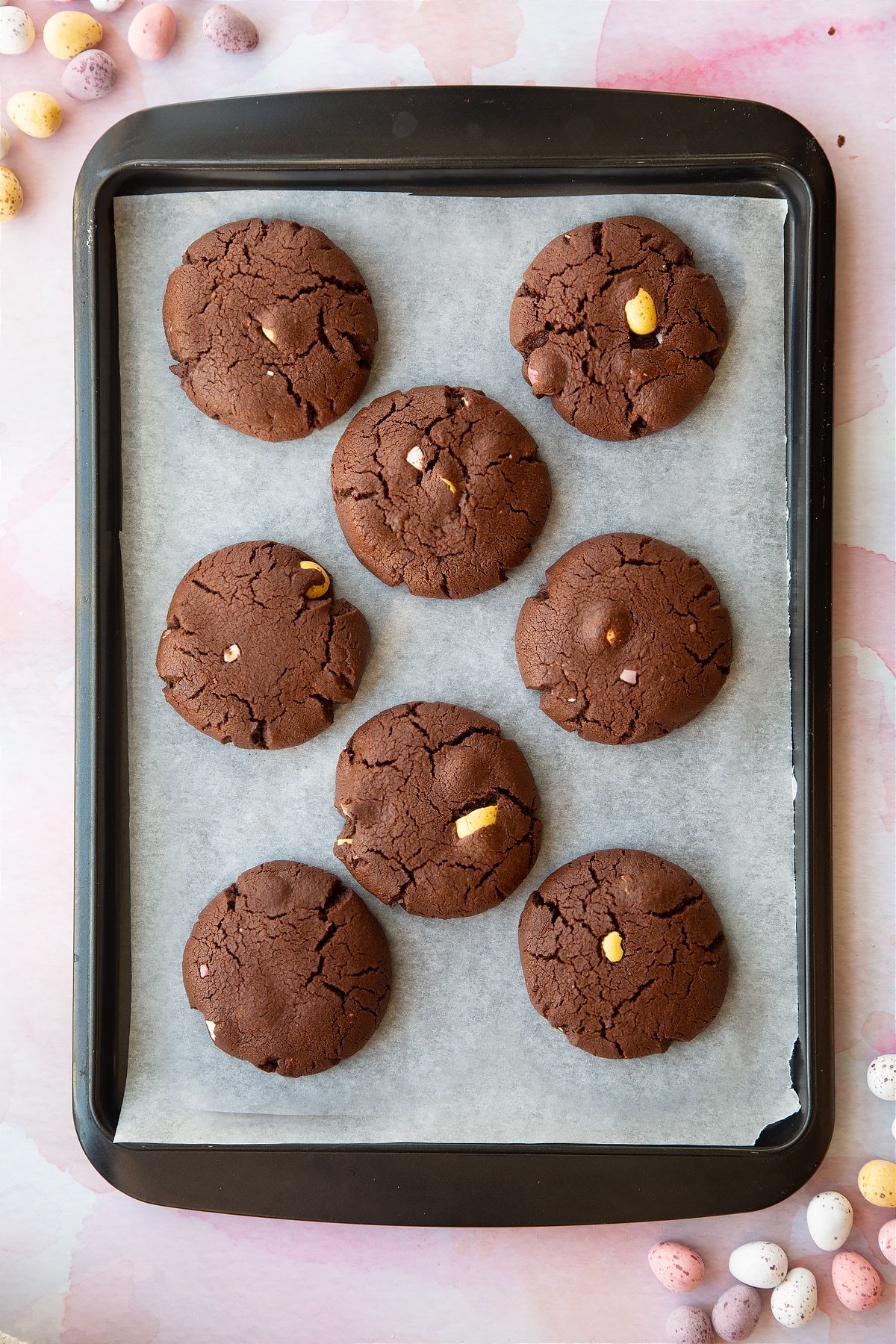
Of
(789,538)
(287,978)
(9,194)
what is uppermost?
(9,194)

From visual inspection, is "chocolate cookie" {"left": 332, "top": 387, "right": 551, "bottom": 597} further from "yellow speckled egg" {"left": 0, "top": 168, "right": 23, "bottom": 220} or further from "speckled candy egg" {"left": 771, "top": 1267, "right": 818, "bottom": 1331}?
"speckled candy egg" {"left": 771, "top": 1267, "right": 818, "bottom": 1331}

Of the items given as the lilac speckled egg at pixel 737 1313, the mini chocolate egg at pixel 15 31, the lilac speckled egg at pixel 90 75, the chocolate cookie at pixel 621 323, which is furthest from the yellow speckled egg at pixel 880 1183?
the mini chocolate egg at pixel 15 31

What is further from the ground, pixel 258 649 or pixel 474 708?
pixel 258 649

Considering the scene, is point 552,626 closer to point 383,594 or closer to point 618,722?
point 618,722

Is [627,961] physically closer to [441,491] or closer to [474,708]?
[474,708]

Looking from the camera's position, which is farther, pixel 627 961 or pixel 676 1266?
pixel 676 1266

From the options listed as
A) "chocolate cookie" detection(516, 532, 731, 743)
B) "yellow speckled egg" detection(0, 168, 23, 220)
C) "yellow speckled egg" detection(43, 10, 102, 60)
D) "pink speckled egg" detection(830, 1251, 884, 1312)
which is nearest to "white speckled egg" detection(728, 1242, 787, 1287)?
"pink speckled egg" detection(830, 1251, 884, 1312)

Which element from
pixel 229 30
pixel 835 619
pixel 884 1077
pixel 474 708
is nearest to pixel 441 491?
pixel 474 708
